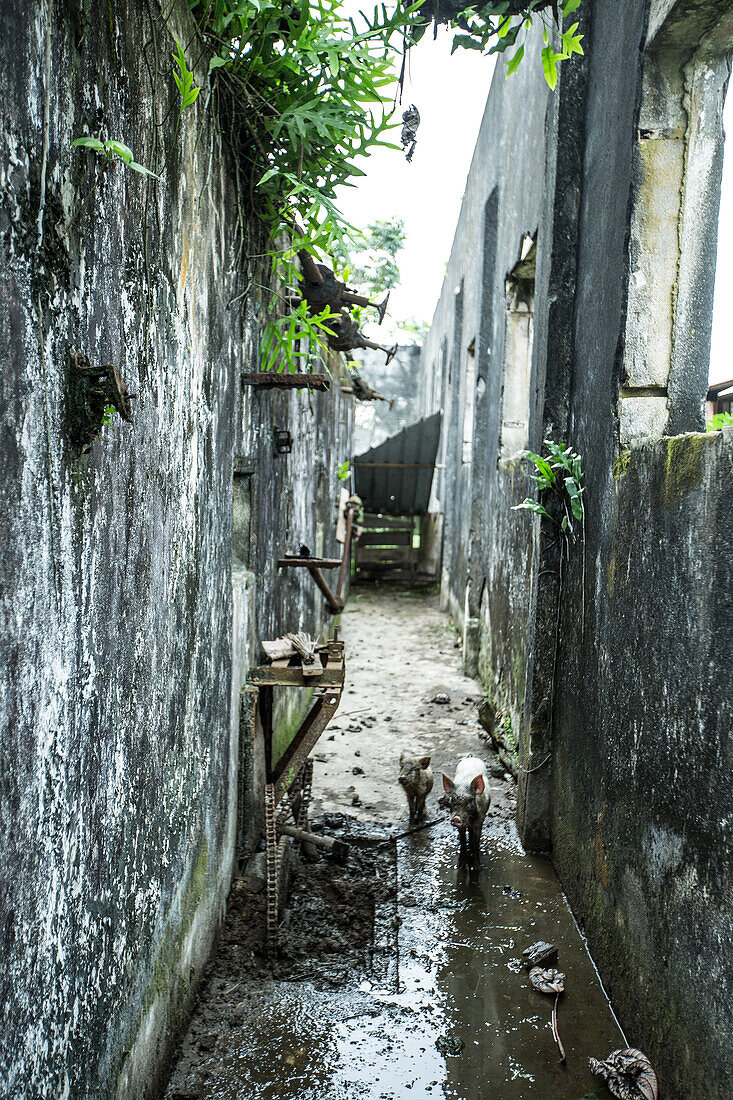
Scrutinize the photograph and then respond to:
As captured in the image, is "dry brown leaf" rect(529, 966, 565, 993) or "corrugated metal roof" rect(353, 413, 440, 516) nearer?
"dry brown leaf" rect(529, 966, 565, 993)

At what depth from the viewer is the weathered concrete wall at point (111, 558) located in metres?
1.52

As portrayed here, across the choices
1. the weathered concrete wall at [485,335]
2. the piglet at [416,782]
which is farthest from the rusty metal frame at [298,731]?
the weathered concrete wall at [485,335]

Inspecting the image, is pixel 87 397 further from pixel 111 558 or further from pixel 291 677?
pixel 291 677

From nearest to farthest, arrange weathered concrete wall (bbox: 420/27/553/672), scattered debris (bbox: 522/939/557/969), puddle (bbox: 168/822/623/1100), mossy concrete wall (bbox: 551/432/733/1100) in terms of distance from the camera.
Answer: mossy concrete wall (bbox: 551/432/733/1100)
puddle (bbox: 168/822/623/1100)
scattered debris (bbox: 522/939/557/969)
weathered concrete wall (bbox: 420/27/553/672)

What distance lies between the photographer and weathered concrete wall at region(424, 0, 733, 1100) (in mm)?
2521

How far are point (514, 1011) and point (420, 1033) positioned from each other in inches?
17.6

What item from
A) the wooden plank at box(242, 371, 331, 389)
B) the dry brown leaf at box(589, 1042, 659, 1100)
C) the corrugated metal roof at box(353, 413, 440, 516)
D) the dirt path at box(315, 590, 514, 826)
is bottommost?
the dirt path at box(315, 590, 514, 826)

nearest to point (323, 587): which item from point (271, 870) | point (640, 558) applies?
point (271, 870)

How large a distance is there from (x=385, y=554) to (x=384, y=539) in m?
0.56

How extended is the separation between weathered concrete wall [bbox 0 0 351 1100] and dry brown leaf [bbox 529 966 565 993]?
4.87 feet

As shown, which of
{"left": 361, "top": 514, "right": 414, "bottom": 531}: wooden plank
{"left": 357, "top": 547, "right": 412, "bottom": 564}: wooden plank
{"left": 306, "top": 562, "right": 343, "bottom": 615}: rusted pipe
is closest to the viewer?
{"left": 306, "top": 562, "right": 343, "bottom": 615}: rusted pipe

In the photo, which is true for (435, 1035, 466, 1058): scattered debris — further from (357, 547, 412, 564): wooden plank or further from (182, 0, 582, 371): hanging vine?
(357, 547, 412, 564): wooden plank

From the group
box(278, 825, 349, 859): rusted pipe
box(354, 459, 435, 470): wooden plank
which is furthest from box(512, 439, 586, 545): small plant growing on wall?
box(354, 459, 435, 470): wooden plank

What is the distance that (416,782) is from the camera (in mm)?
4980
